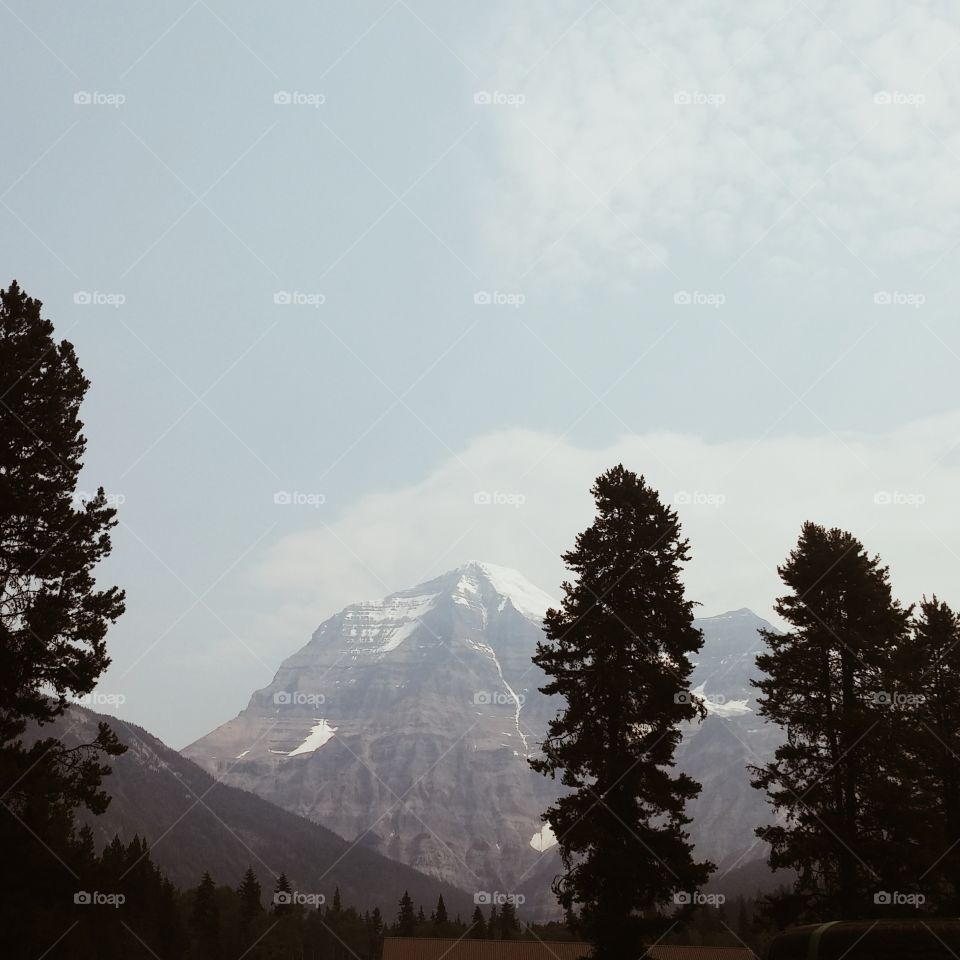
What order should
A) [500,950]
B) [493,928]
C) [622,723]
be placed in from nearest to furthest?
[622,723], [500,950], [493,928]

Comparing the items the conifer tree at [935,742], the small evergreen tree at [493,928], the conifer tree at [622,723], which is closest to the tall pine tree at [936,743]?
the conifer tree at [935,742]

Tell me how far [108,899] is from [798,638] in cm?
2174

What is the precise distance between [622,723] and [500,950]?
175ft

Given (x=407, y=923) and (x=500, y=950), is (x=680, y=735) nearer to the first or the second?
(x=500, y=950)

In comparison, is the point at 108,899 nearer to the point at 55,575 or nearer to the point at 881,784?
the point at 55,575

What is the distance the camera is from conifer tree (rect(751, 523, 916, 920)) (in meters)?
28.5

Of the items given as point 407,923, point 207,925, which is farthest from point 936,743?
point 407,923

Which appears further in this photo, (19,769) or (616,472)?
(616,472)

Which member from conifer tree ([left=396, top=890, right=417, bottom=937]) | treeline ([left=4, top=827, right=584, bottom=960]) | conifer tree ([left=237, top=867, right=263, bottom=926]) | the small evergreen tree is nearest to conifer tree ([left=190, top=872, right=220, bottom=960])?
treeline ([left=4, top=827, right=584, bottom=960])

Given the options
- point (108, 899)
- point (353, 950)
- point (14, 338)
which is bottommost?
point (353, 950)

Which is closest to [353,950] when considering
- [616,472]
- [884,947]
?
[616,472]

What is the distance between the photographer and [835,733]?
98.8 ft

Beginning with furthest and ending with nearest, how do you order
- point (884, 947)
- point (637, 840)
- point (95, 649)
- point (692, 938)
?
point (692, 938)
point (637, 840)
point (95, 649)
point (884, 947)

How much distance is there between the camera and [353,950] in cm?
18338
